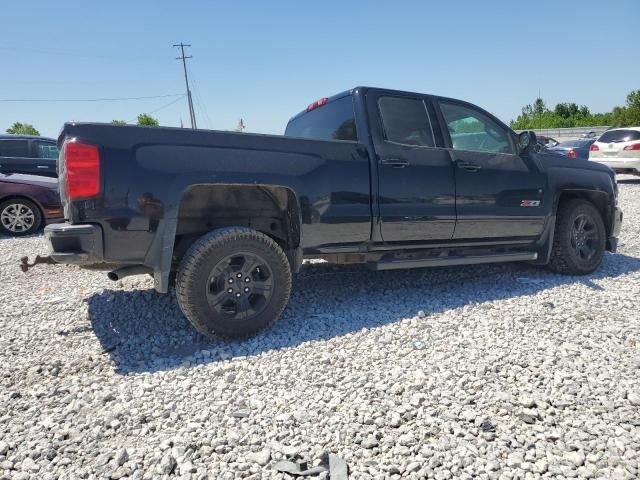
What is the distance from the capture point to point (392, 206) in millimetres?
3557

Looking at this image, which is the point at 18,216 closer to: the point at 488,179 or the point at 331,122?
the point at 331,122

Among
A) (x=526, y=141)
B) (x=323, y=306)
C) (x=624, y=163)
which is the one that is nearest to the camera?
(x=323, y=306)

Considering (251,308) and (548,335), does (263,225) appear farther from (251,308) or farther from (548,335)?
(548,335)

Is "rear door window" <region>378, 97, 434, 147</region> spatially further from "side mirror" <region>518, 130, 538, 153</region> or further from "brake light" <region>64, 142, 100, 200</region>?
"brake light" <region>64, 142, 100, 200</region>

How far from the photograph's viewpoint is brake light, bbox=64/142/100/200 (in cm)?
255

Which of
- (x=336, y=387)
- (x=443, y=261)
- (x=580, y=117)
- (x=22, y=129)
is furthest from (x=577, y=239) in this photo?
(x=22, y=129)

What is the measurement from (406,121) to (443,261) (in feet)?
4.40

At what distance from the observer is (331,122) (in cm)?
400

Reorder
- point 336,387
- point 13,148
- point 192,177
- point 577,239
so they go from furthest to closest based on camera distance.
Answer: point 13,148, point 577,239, point 192,177, point 336,387

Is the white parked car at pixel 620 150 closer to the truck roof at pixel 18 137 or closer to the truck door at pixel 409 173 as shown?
the truck door at pixel 409 173

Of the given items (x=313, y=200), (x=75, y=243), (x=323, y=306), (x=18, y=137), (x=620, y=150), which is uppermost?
(x=18, y=137)

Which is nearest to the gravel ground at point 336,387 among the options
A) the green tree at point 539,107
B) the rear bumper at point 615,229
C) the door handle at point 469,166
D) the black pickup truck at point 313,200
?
the black pickup truck at point 313,200

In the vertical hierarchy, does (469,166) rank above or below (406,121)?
below

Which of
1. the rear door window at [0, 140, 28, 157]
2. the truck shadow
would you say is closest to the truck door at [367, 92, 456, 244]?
the truck shadow
